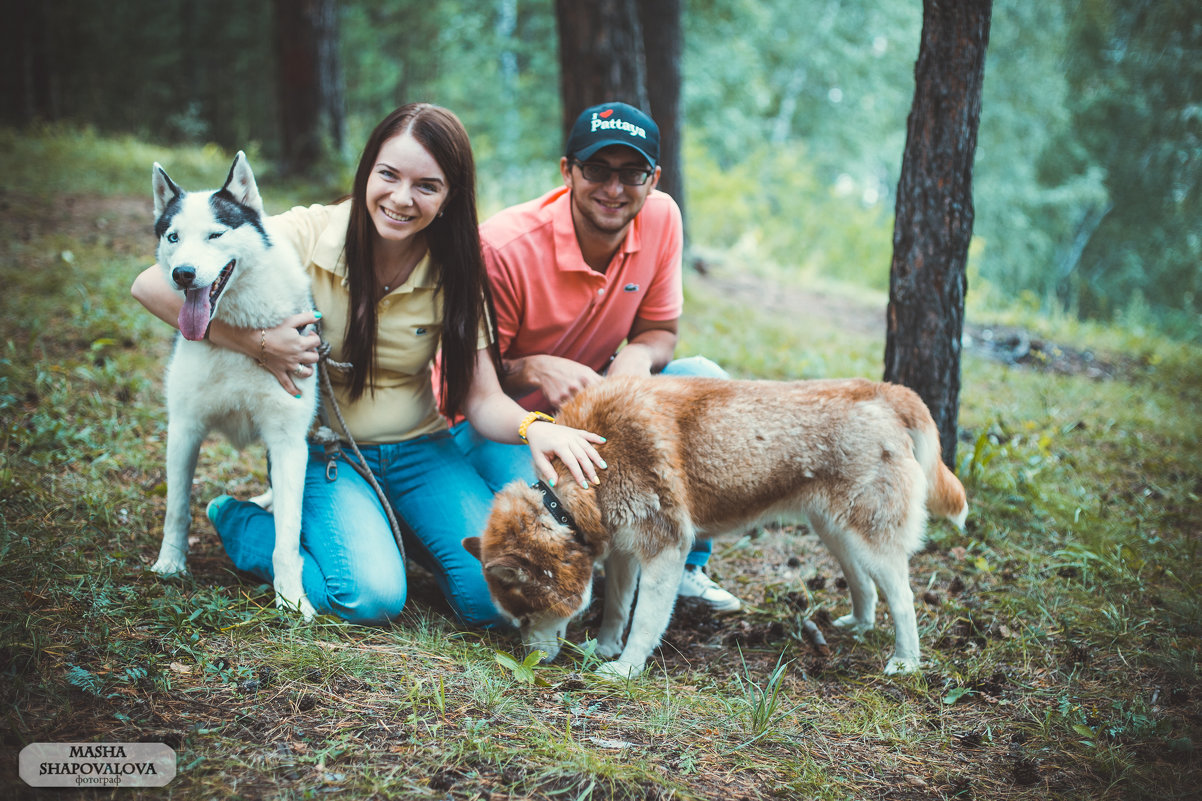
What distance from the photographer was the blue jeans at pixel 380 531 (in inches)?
115

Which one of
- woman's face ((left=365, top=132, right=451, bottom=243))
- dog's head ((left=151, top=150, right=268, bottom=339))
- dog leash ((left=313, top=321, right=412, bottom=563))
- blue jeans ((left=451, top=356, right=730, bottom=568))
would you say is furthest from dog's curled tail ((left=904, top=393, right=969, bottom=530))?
dog's head ((left=151, top=150, right=268, bottom=339))

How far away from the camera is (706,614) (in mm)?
3443

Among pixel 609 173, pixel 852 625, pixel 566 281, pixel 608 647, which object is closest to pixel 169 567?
pixel 608 647

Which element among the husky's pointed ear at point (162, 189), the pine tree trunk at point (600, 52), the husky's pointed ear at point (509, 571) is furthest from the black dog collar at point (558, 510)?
the pine tree trunk at point (600, 52)

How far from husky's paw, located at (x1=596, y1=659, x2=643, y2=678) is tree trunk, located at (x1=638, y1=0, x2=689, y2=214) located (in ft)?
20.7

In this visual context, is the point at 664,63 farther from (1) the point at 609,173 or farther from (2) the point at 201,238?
(2) the point at 201,238

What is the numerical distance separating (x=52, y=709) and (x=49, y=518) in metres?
1.47

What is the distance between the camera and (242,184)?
2.69 m

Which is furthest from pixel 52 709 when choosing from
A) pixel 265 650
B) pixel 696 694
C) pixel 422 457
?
pixel 696 694

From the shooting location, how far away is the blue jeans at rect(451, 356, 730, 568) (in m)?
3.53

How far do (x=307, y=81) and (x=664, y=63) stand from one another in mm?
5108

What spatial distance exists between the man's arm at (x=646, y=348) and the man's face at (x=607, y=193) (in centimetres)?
60

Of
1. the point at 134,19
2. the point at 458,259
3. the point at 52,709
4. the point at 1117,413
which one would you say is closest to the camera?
the point at 52,709

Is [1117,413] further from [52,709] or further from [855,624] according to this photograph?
[52,709]
